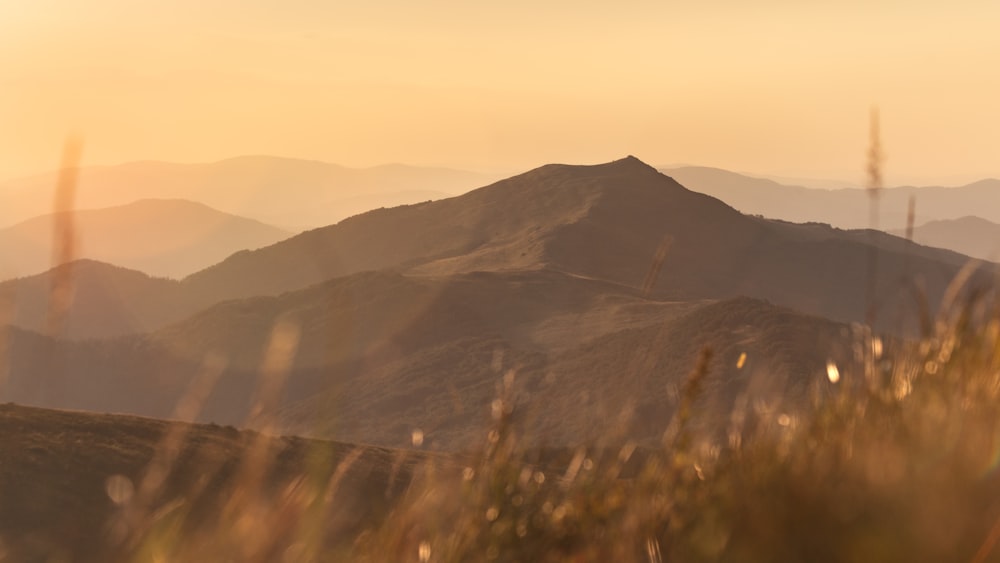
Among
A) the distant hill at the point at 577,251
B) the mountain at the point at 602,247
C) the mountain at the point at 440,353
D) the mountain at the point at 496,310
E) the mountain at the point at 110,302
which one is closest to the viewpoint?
the mountain at the point at 440,353

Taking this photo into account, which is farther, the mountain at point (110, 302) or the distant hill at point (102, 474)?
the mountain at point (110, 302)

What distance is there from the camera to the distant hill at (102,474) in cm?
1280

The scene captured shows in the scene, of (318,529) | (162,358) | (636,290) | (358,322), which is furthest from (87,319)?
(318,529)

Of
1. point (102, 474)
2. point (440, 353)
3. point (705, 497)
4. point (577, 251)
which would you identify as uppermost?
point (705, 497)

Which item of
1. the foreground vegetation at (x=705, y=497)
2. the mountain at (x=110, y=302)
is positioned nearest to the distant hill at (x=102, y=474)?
the foreground vegetation at (x=705, y=497)

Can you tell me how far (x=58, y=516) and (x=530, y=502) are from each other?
39.5 feet

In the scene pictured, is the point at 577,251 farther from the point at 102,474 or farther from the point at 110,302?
the point at 102,474

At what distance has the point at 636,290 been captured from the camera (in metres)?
56.7

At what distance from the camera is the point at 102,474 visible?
15.7 metres

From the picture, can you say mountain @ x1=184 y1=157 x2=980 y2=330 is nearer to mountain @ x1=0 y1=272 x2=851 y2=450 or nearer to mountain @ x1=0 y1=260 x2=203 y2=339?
mountain @ x1=0 y1=260 x2=203 y2=339

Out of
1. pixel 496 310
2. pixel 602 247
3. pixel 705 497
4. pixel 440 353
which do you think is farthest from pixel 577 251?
pixel 705 497

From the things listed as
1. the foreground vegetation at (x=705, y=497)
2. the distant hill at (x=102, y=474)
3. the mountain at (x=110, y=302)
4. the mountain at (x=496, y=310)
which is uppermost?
the foreground vegetation at (x=705, y=497)

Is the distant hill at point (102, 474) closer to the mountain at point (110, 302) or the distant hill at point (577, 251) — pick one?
the distant hill at point (577, 251)

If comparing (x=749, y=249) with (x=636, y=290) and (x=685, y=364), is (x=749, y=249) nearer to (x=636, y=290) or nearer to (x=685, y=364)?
(x=636, y=290)
